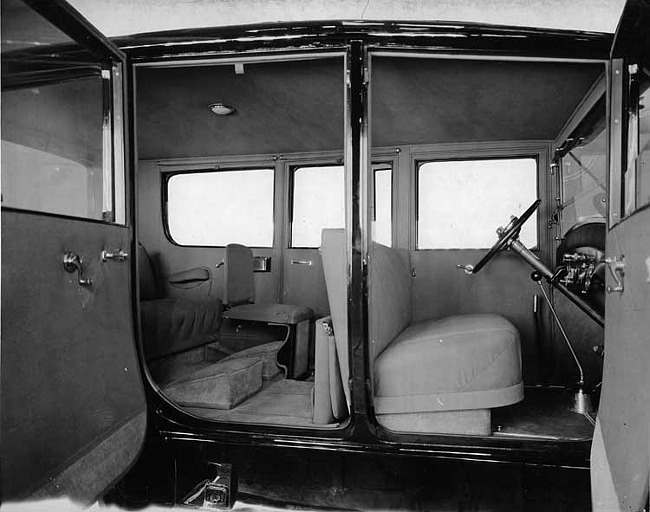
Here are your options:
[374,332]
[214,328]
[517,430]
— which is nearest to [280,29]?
[374,332]

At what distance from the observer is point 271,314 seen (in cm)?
333

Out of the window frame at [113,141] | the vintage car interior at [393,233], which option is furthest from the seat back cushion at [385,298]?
the window frame at [113,141]

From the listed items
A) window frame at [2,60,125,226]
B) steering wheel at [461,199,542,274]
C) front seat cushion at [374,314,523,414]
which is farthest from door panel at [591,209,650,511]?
window frame at [2,60,125,226]

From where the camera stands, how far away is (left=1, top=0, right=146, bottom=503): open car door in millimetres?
1336

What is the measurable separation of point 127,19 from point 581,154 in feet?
7.82

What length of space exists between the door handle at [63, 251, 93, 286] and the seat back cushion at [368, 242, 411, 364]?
930 millimetres

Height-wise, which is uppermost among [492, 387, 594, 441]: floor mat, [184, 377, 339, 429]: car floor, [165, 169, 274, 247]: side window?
[165, 169, 274, 247]: side window

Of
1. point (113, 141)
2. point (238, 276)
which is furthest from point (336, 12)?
point (238, 276)

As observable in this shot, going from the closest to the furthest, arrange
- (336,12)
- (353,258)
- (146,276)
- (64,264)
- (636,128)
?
(64,264) < (636,128) < (353,258) < (336,12) < (146,276)

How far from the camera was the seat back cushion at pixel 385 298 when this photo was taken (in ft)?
6.48

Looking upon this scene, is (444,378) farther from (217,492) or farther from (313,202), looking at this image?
(313,202)

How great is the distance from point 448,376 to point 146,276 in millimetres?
2680

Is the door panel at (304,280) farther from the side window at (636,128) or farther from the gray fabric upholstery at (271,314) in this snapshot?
the side window at (636,128)

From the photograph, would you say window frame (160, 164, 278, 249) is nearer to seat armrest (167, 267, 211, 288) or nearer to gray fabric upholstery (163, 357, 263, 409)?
seat armrest (167, 267, 211, 288)
